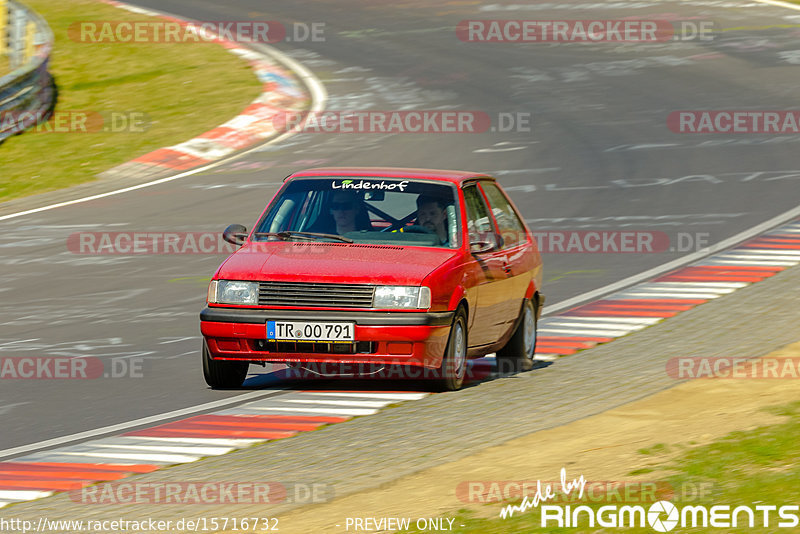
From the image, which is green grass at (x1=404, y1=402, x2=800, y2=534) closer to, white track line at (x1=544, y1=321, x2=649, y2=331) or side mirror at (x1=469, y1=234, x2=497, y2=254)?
side mirror at (x1=469, y1=234, x2=497, y2=254)

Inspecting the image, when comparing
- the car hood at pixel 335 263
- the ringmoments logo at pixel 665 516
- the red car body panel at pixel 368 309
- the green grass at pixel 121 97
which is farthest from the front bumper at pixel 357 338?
the green grass at pixel 121 97

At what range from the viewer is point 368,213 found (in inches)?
426

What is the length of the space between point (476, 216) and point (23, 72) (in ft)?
52.7

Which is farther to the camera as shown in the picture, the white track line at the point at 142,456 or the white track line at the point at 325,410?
the white track line at the point at 325,410

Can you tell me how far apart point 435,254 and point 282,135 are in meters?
14.8

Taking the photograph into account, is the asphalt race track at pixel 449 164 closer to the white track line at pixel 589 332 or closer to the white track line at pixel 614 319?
the white track line at pixel 614 319

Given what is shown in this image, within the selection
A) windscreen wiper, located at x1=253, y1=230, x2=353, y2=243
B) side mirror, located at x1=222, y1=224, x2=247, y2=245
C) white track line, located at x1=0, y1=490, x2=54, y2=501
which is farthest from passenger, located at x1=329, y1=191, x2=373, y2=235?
white track line, located at x1=0, y1=490, x2=54, y2=501

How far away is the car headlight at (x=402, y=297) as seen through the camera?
9.83m

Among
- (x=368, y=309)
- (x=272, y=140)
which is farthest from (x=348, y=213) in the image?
(x=272, y=140)

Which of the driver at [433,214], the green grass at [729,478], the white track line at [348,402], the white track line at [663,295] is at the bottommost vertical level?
the white track line at [663,295]

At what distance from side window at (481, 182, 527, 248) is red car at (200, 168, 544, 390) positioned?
3 cm

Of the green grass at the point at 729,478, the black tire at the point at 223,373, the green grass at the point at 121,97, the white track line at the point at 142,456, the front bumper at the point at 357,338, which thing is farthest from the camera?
the green grass at the point at 121,97

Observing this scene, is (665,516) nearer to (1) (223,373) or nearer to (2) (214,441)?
Answer: (2) (214,441)

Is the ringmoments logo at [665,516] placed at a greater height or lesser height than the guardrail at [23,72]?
lesser
